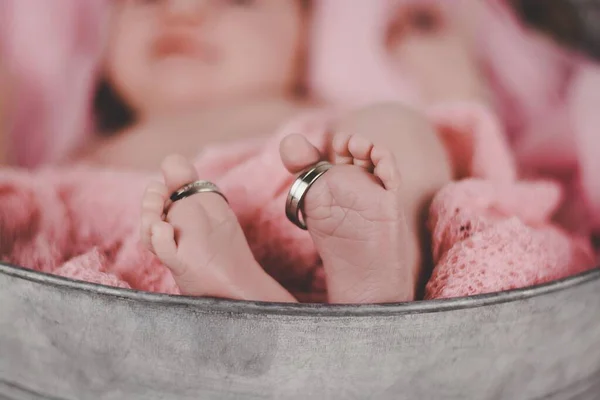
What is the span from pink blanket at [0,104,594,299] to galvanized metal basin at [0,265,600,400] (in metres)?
0.05

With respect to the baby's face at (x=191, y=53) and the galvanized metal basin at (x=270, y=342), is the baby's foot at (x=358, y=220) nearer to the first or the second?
the galvanized metal basin at (x=270, y=342)

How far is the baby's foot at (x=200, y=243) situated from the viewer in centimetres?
36

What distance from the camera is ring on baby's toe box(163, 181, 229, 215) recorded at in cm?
40

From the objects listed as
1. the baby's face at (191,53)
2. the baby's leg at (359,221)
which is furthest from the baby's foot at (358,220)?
the baby's face at (191,53)

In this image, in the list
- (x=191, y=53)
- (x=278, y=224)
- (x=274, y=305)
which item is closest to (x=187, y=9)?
(x=191, y=53)

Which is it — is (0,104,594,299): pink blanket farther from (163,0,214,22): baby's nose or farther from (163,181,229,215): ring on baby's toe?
A: (163,0,214,22): baby's nose

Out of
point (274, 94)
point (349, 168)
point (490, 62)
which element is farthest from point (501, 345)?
point (490, 62)

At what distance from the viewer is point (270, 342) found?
0.33m

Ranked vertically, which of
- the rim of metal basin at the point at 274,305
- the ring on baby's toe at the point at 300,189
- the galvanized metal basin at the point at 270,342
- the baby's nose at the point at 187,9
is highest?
the baby's nose at the point at 187,9

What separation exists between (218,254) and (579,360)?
0.95 ft

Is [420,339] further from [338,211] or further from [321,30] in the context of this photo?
[321,30]

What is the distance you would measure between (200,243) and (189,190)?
5 centimetres

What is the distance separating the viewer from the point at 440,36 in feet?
2.91

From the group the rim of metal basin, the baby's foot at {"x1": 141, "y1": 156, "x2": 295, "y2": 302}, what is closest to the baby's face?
the baby's foot at {"x1": 141, "y1": 156, "x2": 295, "y2": 302}
